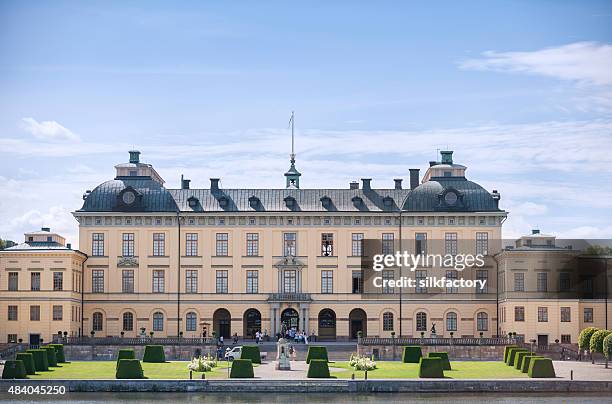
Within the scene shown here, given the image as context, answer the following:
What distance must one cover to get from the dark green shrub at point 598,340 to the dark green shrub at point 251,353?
53.8 feet

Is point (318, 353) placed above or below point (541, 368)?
above

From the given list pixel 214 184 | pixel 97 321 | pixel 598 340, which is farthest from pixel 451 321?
pixel 97 321

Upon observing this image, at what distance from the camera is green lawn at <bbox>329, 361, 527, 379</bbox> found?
64.9 m

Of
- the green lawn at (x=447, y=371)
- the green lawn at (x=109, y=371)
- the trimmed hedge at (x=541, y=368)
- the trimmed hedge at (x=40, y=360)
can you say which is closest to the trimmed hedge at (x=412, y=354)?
the green lawn at (x=447, y=371)

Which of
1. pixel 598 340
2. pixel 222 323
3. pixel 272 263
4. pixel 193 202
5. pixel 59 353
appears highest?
pixel 193 202

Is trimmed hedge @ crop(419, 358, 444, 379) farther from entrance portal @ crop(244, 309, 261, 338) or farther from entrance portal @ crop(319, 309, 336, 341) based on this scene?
entrance portal @ crop(244, 309, 261, 338)

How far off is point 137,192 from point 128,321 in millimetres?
7621

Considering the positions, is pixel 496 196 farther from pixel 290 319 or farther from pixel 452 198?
pixel 290 319

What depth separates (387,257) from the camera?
8956 cm

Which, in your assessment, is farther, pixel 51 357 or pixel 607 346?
pixel 607 346

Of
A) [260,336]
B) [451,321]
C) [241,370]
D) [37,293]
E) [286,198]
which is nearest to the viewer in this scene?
[241,370]

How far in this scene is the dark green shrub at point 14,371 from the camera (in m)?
61.6

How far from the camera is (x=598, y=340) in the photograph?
73.7 m

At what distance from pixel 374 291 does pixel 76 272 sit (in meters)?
17.5
